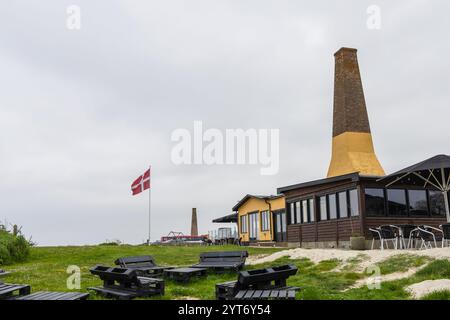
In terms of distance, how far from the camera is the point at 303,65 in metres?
25.7

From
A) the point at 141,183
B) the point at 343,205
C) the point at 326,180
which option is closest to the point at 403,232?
the point at 343,205

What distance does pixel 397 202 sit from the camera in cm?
1762

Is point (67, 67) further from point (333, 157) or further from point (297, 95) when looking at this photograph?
point (333, 157)

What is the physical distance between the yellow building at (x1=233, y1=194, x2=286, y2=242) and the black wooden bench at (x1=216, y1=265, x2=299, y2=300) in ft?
68.1

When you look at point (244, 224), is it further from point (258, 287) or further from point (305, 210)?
point (258, 287)

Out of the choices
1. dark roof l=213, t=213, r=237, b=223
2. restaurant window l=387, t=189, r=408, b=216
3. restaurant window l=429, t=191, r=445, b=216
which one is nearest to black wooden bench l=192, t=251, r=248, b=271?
restaurant window l=387, t=189, r=408, b=216

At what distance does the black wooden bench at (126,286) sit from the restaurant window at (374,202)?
1178 cm

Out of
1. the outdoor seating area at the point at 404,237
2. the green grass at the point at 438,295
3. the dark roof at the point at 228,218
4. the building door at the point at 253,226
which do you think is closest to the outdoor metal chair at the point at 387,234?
the outdoor seating area at the point at 404,237

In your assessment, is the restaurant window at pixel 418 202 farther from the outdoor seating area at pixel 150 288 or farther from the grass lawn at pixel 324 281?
the outdoor seating area at pixel 150 288

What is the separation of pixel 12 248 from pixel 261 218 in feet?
56.7

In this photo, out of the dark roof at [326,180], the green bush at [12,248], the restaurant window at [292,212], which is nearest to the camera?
the green bush at [12,248]

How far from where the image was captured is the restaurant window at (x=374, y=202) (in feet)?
55.7
